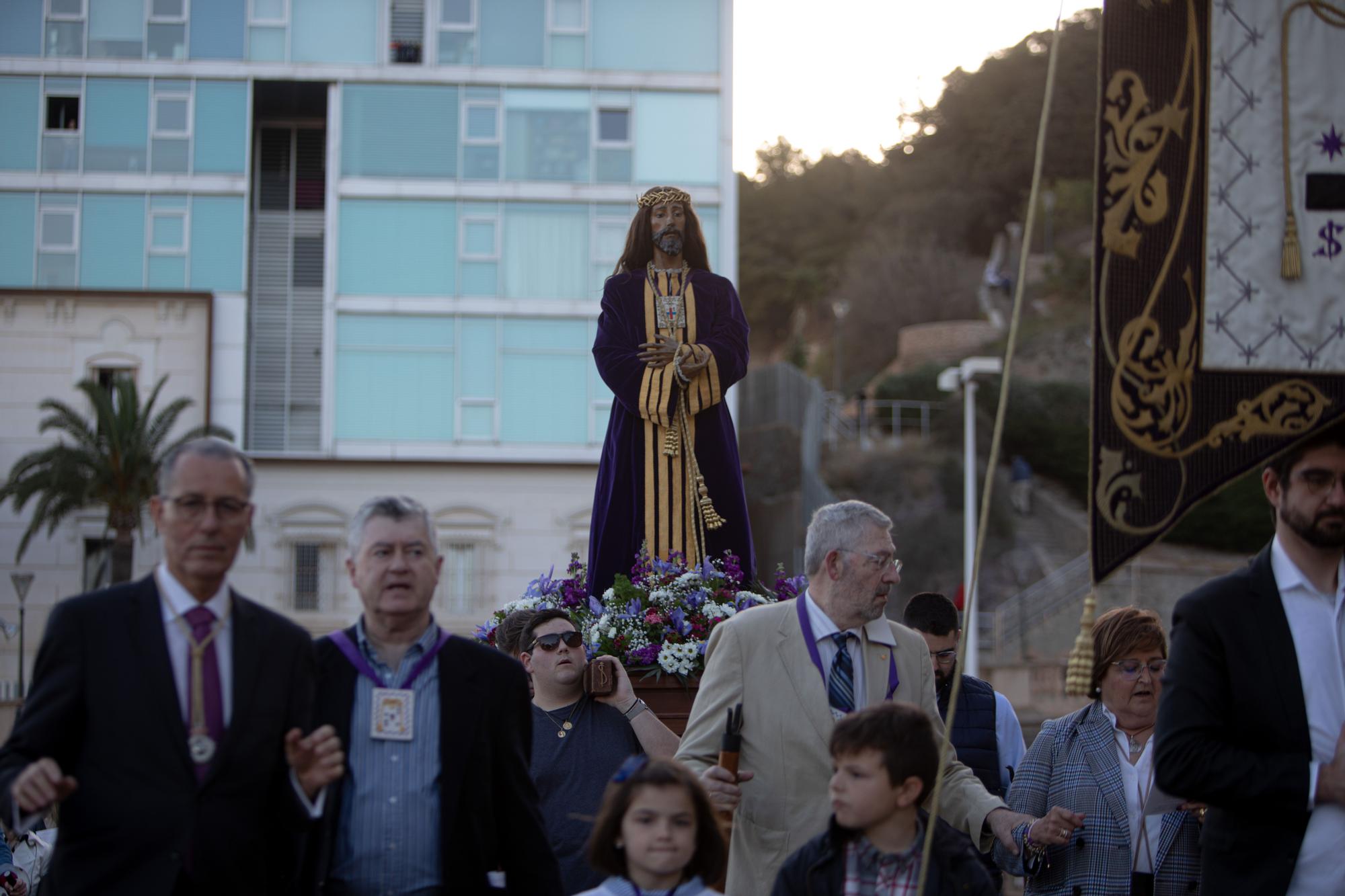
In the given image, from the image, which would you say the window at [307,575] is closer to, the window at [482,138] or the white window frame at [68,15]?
the window at [482,138]

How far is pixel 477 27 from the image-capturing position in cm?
3619

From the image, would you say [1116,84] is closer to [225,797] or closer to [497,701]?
[497,701]

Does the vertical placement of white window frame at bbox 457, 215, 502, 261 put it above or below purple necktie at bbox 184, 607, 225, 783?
above

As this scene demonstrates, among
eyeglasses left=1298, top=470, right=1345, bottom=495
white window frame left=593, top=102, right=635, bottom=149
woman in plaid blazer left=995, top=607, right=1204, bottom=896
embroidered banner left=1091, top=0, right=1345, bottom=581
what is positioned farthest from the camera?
white window frame left=593, top=102, right=635, bottom=149

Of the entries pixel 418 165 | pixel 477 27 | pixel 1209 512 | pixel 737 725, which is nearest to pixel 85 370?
pixel 418 165

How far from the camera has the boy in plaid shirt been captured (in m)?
4.67

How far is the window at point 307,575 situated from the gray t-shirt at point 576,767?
29674 mm

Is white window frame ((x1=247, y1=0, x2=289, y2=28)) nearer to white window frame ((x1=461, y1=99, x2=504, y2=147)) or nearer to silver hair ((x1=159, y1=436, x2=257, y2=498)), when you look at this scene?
white window frame ((x1=461, y1=99, x2=504, y2=147))

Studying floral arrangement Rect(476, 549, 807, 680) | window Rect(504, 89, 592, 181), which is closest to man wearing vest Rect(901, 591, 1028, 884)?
floral arrangement Rect(476, 549, 807, 680)

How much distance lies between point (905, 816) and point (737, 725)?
0.77m

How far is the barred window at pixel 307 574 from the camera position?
116 ft

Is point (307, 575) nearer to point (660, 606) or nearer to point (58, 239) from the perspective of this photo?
point (58, 239)

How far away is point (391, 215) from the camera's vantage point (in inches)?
1406

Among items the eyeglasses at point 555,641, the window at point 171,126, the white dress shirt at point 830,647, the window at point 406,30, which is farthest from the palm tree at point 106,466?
the white dress shirt at point 830,647
